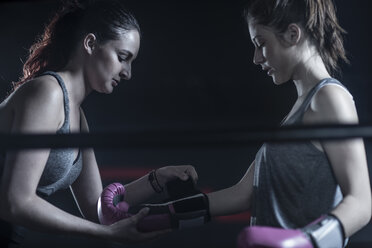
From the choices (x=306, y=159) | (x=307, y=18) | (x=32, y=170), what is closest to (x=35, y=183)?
(x=32, y=170)

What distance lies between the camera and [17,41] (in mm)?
2338

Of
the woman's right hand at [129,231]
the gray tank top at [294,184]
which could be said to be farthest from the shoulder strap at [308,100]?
the woman's right hand at [129,231]

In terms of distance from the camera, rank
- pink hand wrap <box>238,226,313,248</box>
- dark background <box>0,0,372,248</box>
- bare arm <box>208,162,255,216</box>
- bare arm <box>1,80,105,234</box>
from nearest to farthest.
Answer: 1. pink hand wrap <box>238,226,313,248</box>
2. bare arm <box>1,80,105,234</box>
3. bare arm <box>208,162,255,216</box>
4. dark background <box>0,0,372,248</box>

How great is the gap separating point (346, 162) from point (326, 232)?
130mm

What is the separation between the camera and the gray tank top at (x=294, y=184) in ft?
2.78

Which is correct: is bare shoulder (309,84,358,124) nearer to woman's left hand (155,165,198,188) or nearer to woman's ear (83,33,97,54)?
woman's left hand (155,165,198,188)

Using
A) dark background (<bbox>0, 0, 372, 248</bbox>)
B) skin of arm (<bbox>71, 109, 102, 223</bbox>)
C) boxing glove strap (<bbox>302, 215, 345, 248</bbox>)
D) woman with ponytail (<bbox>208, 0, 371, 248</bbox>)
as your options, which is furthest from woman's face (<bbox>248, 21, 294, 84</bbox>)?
dark background (<bbox>0, 0, 372, 248</bbox>)

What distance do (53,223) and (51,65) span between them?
14.0 inches

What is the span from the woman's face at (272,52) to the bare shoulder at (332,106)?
0.14 m

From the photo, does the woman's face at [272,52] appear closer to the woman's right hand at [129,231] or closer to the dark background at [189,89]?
the woman's right hand at [129,231]

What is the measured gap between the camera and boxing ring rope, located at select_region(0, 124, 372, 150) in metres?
0.48

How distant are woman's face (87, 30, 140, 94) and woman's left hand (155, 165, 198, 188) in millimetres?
241

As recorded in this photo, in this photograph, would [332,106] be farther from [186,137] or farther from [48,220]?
[48,220]

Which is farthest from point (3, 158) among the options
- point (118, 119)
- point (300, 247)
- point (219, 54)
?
point (118, 119)
